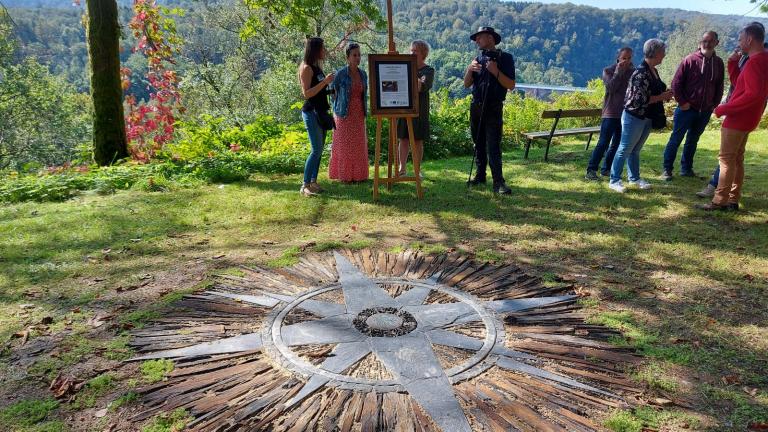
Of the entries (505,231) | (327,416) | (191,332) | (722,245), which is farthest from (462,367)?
(722,245)

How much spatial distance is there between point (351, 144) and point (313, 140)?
772mm

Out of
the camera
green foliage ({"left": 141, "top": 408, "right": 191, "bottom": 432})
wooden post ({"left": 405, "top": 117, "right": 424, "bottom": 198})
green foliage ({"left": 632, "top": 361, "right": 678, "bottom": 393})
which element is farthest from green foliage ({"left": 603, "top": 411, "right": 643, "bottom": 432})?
the camera

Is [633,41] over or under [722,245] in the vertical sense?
over

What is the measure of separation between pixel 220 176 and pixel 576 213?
16.2 feet

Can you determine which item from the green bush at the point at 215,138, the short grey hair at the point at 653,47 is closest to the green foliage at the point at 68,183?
the green bush at the point at 215,138

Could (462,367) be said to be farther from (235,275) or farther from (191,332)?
(235,275)

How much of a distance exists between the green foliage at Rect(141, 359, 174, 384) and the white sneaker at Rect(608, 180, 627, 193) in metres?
5.83

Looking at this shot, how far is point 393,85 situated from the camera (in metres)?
5.94

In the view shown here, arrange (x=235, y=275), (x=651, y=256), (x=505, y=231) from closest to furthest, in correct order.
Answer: (x=235, y=275)
(x=651, y=256)
(x=505, y=231)

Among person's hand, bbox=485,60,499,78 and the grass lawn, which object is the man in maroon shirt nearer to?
the grass lawn

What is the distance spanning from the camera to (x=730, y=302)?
11.6 feet

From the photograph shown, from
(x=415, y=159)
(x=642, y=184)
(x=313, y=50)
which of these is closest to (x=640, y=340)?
(x=415, y=159)

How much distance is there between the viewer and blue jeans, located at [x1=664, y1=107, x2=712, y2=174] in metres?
6.78

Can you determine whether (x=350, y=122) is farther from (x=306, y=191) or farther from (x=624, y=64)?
(x=624, y=64)
